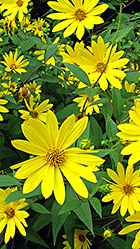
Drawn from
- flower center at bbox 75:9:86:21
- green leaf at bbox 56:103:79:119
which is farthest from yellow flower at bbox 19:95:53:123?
flower center at bbox 75:9:86:21

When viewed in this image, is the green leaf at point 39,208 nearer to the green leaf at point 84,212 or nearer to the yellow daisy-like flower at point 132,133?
the green leaf at point 84,212

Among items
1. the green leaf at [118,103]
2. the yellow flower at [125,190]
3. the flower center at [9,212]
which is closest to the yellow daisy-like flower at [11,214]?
the flower center at [9,212]

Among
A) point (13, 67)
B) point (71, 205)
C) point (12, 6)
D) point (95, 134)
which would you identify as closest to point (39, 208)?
point (71, 205)

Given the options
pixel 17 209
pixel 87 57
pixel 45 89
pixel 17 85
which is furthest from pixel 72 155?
pixel 45 89

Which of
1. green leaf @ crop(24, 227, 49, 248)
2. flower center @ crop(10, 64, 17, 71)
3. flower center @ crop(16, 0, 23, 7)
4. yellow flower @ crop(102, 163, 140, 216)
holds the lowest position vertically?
green leaf @ crop(24, 227, 49, 248)

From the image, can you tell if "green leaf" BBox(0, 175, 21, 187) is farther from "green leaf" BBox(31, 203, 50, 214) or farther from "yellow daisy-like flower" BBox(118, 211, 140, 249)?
"yellow daisy-like flower" BBox(118, 211, 140, 249)

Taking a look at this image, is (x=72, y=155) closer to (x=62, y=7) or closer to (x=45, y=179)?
(x=45, y=179)
